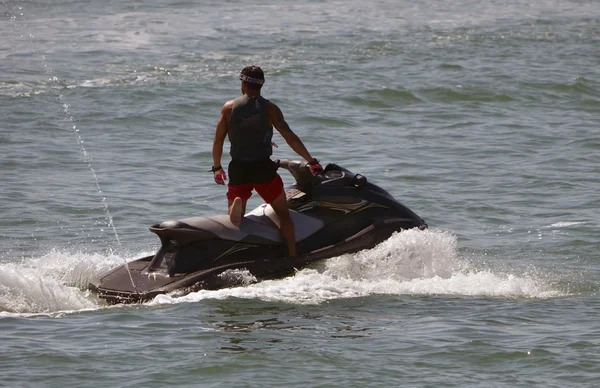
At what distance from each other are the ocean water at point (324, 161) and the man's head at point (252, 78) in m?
1.65

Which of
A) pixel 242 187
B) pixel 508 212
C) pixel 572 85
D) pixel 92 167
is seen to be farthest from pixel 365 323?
pixel 572 85

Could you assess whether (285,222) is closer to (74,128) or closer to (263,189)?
(263,189)

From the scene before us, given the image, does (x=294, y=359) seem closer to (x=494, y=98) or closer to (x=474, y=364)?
(x=474, y=364)

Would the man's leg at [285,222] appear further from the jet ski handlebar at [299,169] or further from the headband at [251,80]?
the headband at [251,80]

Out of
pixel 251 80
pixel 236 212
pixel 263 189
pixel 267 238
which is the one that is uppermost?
pixel 251 80

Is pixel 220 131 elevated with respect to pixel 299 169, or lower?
elevated

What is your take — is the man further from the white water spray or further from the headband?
the white water spray

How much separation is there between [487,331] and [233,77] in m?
15.2

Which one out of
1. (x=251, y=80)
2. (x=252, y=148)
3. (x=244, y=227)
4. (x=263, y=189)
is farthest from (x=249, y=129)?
(x=244, y=227)

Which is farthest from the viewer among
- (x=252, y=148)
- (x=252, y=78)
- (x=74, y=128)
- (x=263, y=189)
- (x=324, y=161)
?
(x=74, y=128)

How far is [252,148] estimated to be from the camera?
34.4 ft

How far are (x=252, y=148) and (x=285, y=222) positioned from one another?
0.71m

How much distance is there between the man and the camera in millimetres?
10398

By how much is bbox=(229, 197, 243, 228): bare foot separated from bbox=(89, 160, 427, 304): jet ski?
45 mm
